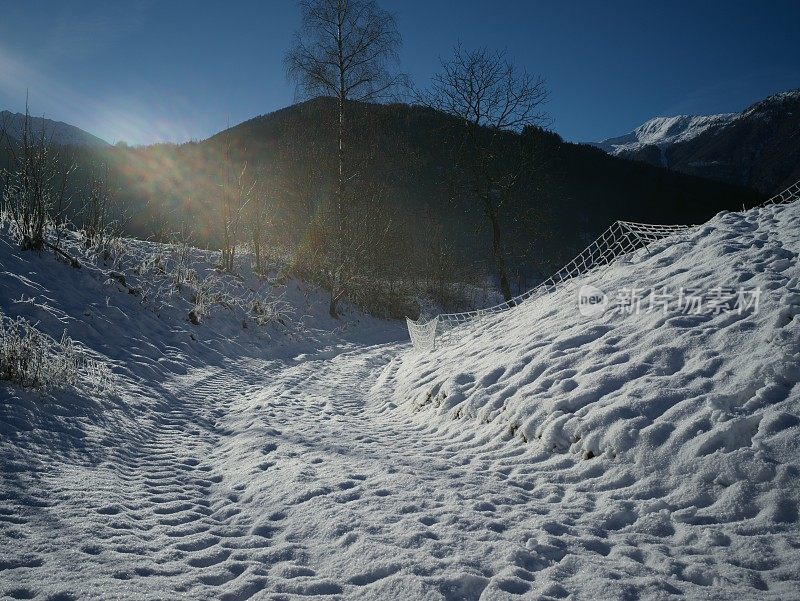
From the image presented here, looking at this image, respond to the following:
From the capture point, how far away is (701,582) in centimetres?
192

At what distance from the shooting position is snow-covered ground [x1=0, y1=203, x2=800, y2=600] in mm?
2027

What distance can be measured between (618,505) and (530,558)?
88 centimetres

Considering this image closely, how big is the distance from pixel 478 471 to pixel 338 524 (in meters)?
1.39

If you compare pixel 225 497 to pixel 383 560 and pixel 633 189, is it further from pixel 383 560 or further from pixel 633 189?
pixel 633 189

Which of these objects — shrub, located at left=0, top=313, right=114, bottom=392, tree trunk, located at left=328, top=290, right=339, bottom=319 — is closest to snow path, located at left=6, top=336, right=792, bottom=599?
shrub, located at left=0, top=313, right=114, bottom=392

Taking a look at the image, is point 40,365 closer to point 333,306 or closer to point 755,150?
point 333,306

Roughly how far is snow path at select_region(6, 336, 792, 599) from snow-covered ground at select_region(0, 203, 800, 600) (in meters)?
0.01

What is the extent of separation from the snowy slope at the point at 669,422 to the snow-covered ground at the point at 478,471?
0.05ft

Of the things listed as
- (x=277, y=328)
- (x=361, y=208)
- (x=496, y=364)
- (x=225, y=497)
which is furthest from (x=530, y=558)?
(x=361, y=208)

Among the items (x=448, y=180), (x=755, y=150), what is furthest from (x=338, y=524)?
(x=755, y=150)

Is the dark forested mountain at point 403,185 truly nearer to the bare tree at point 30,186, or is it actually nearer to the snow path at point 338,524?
the bare tree at point 30,186

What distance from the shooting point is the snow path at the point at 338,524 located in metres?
1.96

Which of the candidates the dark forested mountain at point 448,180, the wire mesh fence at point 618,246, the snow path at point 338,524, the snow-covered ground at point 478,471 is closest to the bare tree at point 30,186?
the snow-covered ground at point 478,471

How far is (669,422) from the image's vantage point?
2.99 meters
